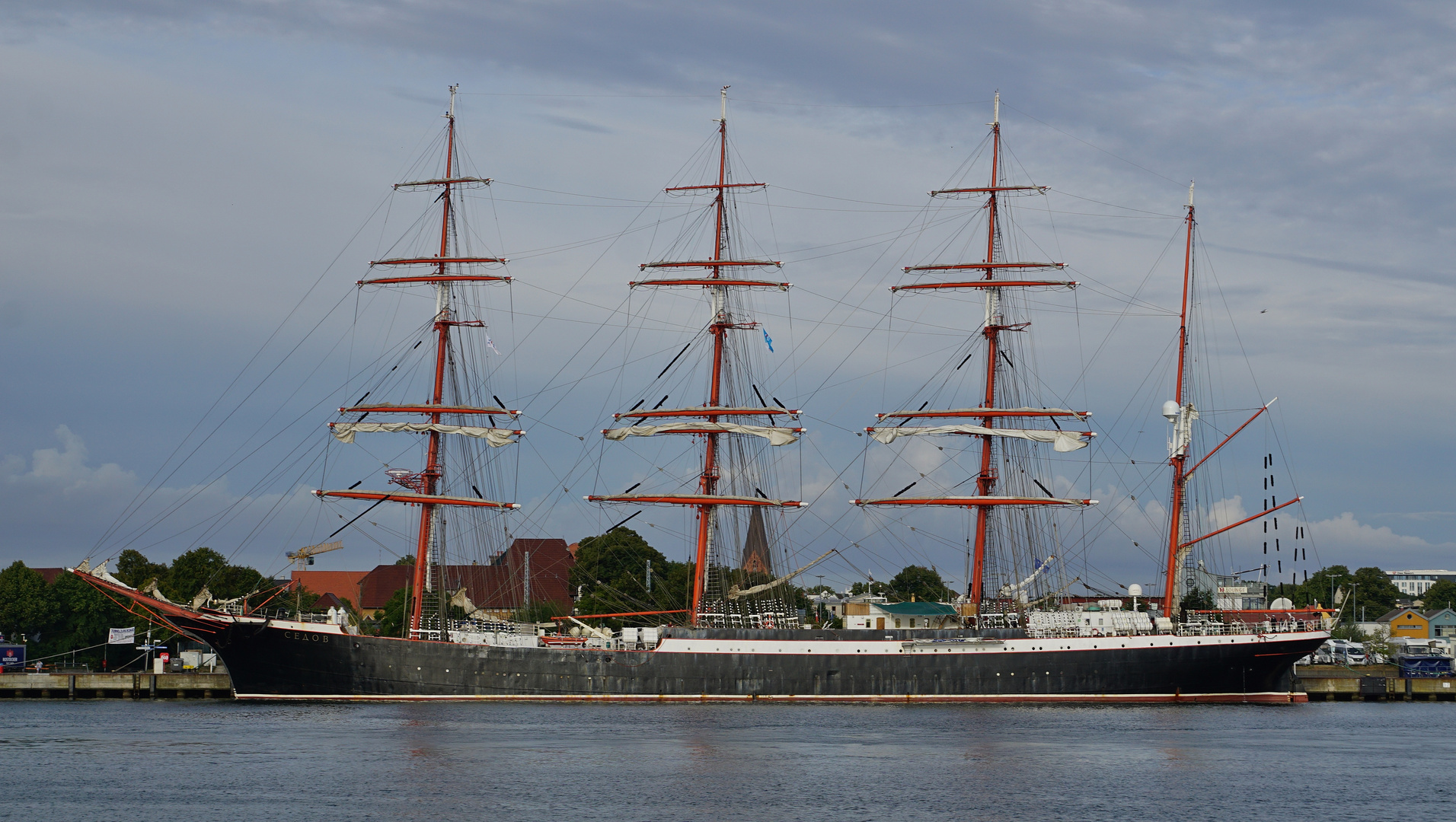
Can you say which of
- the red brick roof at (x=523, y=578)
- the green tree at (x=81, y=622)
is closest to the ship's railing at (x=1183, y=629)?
the red brick roof at (x=523, y=578)

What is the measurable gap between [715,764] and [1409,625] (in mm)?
135425

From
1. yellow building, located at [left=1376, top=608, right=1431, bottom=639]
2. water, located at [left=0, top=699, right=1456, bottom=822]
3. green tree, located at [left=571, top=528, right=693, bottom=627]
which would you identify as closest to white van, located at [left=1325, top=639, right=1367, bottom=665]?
water, located at [left=0, top=699, right=1456, bottom=822]

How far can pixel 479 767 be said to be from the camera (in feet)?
164

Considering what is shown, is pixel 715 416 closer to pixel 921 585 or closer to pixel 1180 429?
pixel 1180 429

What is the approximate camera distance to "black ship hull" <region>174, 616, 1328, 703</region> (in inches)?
2884

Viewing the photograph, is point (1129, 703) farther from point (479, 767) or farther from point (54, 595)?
point (54, 595)

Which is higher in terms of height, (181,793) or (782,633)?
(782,633)

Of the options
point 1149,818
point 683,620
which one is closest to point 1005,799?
point 1149,818

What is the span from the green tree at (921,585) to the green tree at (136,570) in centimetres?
6616

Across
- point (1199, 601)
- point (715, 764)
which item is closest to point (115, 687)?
point (715, 764)

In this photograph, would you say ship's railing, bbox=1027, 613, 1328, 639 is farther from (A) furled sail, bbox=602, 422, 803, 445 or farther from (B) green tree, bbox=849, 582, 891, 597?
(B) green tree, bbox=849, 582, 891, 597

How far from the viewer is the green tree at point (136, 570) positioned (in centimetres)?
11231

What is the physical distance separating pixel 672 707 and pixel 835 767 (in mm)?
22333

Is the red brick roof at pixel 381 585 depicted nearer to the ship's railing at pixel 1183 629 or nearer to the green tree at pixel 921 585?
the green tree at pixel 921 585
